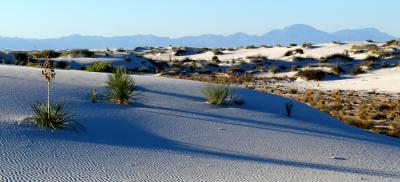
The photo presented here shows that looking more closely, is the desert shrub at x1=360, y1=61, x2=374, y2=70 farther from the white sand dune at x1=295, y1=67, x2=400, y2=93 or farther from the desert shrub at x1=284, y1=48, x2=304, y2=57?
the desert shrub at x1=284, y1=48, x2=304, y2=57

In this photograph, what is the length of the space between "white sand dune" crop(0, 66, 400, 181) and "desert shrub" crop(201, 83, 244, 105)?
0.27 meters

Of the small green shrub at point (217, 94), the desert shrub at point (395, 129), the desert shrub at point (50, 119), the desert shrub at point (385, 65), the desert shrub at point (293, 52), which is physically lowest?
the desert shrub at point (395, 129)

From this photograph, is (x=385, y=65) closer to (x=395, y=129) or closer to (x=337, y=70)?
(x=337, y=70)

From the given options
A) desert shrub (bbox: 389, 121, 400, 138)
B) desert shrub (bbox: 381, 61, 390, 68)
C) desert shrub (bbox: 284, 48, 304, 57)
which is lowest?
desert shrub (bbox: 389, 121, 400, 138)

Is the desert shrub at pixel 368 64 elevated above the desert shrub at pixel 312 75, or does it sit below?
above

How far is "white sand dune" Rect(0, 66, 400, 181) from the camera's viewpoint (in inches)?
316

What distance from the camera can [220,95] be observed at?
14.0 metres

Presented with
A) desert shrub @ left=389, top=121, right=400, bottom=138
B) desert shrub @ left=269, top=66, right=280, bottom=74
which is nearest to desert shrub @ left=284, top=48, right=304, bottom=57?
desert shrub @ left=269, top=66, right=280, bottom=74

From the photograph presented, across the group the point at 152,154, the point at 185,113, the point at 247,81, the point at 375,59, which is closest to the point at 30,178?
the point at 152,154

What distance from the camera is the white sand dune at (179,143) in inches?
316

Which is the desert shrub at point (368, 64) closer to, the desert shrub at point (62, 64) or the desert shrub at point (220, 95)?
the desert shrub at point (62, 64)

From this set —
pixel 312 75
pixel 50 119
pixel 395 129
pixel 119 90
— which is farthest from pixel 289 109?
pixel 312 75

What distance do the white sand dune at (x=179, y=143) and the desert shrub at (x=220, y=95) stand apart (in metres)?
0.27

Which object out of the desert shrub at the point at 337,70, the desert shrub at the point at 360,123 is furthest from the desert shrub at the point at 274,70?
the desert shrub at the point at 360,123
